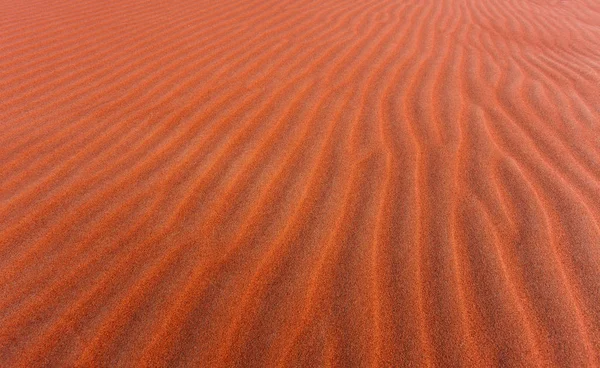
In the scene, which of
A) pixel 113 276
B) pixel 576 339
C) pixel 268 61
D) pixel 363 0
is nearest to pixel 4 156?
pixel 113 276

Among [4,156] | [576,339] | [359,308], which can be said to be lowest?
[576,339]

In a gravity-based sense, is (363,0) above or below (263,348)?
above

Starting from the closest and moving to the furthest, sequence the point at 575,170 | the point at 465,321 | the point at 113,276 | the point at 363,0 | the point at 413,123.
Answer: the point at 465,321, the point at 113,276, the point at 575,170, the point at 413,123, the point at 363,0

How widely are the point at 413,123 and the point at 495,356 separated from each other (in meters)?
1.58

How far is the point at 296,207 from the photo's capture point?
203 centimetres

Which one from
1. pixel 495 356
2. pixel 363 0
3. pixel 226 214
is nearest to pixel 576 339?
pixel 495 356

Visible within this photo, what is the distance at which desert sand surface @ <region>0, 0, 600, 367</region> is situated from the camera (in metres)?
1.49

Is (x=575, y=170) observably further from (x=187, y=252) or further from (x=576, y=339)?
(x=187, y=252)

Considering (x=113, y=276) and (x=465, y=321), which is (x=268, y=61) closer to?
(x=113, y=276)

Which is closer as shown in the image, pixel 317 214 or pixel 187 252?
pixel 187 252

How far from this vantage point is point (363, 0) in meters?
5.54

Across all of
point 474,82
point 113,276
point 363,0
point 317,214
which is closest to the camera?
point 113,276

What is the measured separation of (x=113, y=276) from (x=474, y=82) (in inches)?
111

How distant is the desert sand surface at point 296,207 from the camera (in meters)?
1.49
